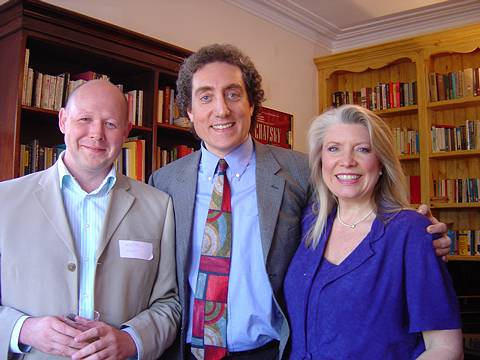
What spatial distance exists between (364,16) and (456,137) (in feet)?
5.55

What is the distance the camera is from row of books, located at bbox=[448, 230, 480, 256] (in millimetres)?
4703

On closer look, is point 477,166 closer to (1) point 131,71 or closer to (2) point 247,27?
(2) point 247,27

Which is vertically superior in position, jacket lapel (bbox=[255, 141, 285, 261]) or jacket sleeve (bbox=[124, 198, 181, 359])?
jacket lapel (bbox=[255, 141, 285, 261])

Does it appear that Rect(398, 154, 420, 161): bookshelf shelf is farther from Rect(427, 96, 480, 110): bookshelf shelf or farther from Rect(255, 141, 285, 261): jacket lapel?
Rect(255, 141, 285, 261): jacket lapel

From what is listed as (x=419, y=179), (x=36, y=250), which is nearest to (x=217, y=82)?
(x=36, y=250)

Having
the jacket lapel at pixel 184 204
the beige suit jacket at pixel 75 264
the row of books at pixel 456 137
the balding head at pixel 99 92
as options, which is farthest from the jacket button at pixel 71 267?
→ the row of books at pixel 456 137

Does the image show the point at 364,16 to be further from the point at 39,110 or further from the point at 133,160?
the point at 39,110

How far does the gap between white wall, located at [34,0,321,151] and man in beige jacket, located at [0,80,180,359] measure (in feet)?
6.85

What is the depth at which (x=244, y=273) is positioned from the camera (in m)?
1.70

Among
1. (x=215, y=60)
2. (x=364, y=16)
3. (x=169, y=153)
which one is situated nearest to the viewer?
(x=215, y=60)

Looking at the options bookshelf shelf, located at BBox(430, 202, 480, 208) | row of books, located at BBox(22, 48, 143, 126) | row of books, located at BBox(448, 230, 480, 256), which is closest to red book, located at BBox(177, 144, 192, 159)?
row of books, located at BBox(22, 48, 143, 126)

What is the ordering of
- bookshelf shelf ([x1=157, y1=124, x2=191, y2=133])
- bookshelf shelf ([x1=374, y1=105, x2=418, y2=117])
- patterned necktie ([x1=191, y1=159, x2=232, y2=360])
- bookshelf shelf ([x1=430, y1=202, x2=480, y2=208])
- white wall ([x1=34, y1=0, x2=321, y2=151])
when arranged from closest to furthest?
patterned necktie ([x1=191, y1=159, x2=232, y2=360]) < bookshelf shelf ([x1=157, y1=124, x2=191, y2=133]) < white wall ([x1=34, y1=0, x2=321, y2=151]) < bookshelf shelf ([x1=430, y1=202, x2=480, y2=208]) < bookshelf shelf ([x1=374, y1=105, x2=418, y2=117])

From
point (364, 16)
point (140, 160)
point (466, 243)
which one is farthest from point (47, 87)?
point (466, 243)

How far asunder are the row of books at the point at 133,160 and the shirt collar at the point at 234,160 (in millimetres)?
1549
